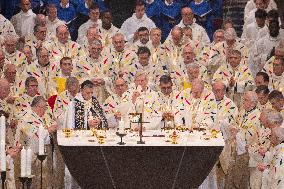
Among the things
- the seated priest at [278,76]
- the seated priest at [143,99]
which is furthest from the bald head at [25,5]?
the seated priest at [278,76]

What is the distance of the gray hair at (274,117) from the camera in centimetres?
1222

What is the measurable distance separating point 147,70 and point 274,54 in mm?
2286

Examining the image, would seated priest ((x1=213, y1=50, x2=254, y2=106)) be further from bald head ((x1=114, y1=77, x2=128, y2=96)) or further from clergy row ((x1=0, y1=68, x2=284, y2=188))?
bald head ((x1=114, y1=77, x2=128, y2=96))

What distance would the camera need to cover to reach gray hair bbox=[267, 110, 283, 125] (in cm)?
1222

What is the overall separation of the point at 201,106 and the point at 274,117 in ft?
6.02

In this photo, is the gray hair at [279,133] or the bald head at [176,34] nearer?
the gray hair at [279,133]

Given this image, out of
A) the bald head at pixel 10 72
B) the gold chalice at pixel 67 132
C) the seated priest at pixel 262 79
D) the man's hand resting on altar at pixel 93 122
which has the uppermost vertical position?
the bald head at pixel 10 72

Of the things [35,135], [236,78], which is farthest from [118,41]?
[35,135]

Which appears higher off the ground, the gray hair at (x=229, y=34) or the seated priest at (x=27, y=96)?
the gray hair at (x=229, y=34)

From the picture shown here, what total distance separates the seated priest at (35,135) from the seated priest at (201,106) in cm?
211

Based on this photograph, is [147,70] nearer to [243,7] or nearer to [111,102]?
[111,102]

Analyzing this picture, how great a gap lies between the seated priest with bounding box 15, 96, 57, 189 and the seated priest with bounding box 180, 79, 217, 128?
211 cm

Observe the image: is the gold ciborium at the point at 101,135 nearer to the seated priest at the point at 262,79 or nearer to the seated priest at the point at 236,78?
the seated priest at the point at 262,79

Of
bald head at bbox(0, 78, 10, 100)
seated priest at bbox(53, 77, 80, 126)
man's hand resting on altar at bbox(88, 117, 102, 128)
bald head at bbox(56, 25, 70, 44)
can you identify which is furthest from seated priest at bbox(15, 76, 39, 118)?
bald head at bbox(56, 25, 70, 44)
